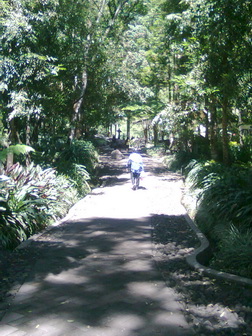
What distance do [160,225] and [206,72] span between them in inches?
231

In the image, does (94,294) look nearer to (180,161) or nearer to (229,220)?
(229,220)

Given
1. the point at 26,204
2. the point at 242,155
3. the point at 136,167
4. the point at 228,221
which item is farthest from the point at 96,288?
the point at 242,155

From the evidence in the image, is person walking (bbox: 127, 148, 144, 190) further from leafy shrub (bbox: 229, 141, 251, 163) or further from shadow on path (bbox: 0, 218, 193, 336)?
shadow on path (bbox: 0, 218, 193, 336)

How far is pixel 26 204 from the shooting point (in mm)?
8773

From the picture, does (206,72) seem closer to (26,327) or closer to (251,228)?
(251,228)

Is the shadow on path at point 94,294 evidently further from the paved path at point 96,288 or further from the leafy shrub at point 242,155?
the leafy shrub at point 242,155

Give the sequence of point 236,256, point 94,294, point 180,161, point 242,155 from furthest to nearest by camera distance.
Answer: point 180,161 < point 242,155 < point 236,256 < point 94,294

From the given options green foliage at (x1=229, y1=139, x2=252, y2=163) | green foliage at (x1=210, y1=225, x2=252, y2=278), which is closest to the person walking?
green foliage at (x1=229, y1=139, x2=252, y2=163)

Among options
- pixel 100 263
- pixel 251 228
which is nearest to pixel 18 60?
pixel 100 263

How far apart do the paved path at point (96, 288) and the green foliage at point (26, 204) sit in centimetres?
38

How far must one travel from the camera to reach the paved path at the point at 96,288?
415 centimetres

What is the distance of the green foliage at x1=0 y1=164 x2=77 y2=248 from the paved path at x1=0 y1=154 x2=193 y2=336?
0.38m

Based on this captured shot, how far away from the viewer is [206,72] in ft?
41.9

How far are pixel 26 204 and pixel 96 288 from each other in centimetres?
400
